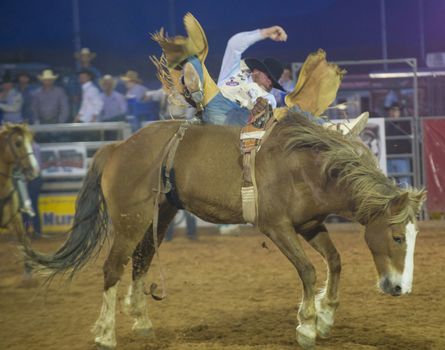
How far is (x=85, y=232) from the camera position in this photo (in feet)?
16.0

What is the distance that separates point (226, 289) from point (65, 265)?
72.8 inches

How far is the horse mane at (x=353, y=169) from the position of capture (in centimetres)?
400

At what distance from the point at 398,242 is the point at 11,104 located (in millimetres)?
8556

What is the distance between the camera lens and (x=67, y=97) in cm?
1108

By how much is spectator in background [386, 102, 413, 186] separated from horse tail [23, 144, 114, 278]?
6.58 meters

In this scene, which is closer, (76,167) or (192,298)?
(192,298)

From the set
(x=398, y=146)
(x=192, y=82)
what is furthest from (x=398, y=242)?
(x=398, y=146)

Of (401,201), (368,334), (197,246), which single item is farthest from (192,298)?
(197,246)

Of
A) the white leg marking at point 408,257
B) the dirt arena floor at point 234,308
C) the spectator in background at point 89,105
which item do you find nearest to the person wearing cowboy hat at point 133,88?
the spectator in background at point 89,105

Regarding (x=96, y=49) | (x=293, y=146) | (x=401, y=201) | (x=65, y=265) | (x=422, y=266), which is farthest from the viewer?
(x=96, y=49)

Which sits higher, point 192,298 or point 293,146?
point 293,146

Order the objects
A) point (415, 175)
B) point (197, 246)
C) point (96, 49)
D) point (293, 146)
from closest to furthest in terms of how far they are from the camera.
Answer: point (293, 146), point (197, 246), point (415, 175), point (96, 49)

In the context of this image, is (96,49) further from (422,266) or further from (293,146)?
(293,146)

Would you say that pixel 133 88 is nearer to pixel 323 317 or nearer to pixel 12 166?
pixel 12 166
